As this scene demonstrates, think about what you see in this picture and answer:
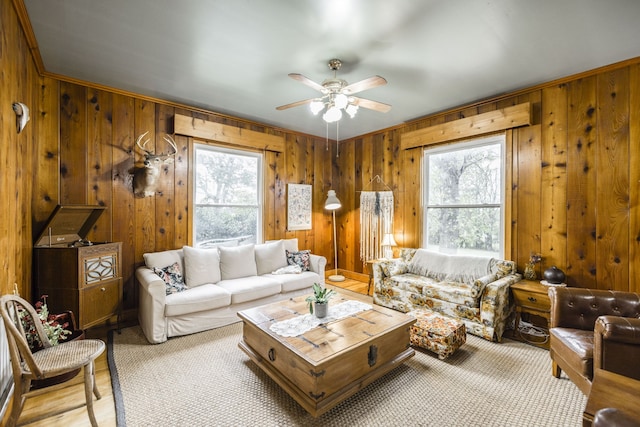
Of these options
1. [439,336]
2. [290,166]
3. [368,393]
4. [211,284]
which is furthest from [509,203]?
[211,284]

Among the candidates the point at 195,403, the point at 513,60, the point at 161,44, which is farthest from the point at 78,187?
the point at 513,60

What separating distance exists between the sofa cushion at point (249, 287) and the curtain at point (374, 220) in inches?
74.6

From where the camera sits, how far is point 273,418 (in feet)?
6.04

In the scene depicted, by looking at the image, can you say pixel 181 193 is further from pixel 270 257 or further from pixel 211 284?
pixel 270 257

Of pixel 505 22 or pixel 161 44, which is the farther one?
pixel 161 44

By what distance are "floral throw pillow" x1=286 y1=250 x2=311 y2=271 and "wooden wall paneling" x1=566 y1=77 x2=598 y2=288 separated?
3146mm

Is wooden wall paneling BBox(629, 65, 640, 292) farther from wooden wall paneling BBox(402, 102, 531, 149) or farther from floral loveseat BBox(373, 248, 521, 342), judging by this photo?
floral loveseat BBox(373, 248, 521, 342)

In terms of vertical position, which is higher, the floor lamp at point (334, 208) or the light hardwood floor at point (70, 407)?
the floor lamp at point (334, 208)

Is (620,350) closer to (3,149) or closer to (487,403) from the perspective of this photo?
(487,403)

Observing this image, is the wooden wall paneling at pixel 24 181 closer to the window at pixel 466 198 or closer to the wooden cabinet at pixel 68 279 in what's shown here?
the wooden cabinet at pixel 68 279

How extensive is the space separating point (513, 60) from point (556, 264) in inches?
87.8

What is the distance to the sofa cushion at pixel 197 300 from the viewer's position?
9.55 ft

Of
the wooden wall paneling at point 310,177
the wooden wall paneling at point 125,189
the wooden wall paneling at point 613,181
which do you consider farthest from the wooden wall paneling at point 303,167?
the wooden wall paneling at point 613,181

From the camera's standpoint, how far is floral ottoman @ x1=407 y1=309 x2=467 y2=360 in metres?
2.54
